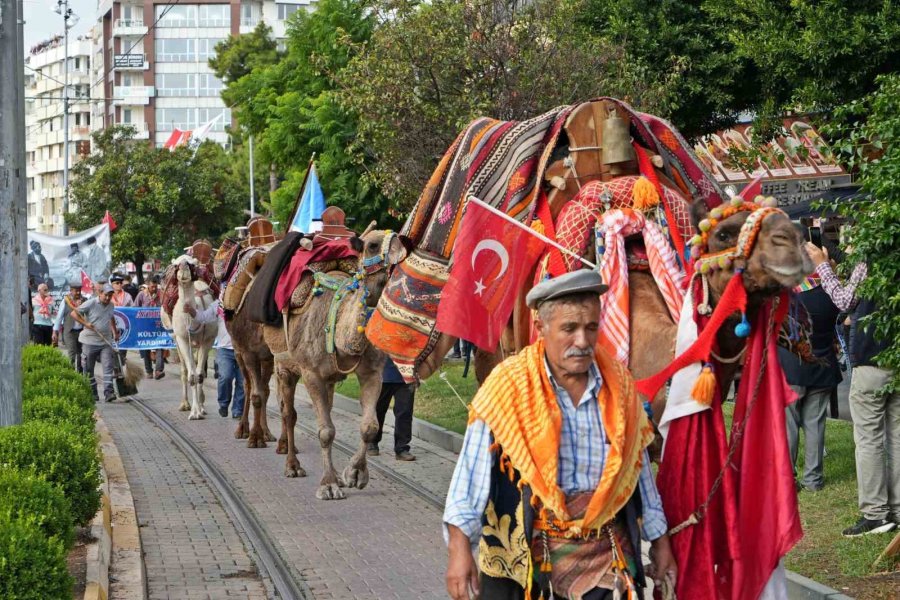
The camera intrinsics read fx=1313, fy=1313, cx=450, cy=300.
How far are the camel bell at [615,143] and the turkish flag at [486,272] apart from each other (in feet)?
2.29

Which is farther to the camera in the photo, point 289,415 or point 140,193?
point 140,193

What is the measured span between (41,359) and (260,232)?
3402mm

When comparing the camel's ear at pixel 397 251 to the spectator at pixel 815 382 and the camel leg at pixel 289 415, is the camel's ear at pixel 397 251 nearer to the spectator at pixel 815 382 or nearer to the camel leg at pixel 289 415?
the spectator at pixel 815 382

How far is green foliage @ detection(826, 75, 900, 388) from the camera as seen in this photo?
24.8 ft

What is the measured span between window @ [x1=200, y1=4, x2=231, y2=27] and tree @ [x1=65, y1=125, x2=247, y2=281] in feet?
184

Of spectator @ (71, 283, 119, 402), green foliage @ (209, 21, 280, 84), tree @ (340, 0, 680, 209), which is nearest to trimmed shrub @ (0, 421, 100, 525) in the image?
tree @ (340, 0, 680, 209)

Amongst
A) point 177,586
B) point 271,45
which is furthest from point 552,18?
point 271,45

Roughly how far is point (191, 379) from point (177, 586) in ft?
37.3

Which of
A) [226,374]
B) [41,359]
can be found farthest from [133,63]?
[41,359]

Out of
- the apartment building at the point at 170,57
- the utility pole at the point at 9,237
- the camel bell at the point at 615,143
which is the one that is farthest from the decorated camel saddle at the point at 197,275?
the apartment building at the point at 170,57

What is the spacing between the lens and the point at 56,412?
11609mm

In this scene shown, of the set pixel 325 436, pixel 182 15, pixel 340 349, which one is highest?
pixel 182 15

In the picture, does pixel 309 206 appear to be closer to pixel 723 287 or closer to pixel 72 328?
pixel 723 287

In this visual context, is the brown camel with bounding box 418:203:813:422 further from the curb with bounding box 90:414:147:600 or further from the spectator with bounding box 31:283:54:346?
the spectator with bounding box 31:283:54:346
